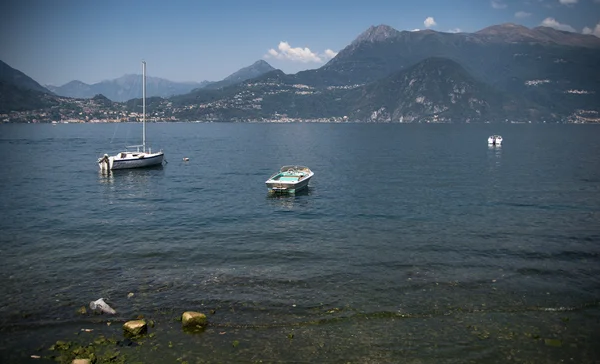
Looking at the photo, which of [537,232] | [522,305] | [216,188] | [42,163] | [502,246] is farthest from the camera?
[42,163]

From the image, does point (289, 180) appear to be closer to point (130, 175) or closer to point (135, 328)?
point (130, 175)

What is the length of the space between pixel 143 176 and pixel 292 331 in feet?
222

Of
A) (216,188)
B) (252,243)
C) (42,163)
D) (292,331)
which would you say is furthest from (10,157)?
(292,331)

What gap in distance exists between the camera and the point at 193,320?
21.5m

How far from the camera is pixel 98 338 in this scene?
20.3m

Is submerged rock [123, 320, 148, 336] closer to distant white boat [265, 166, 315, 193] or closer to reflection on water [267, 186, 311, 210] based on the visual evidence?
reflection on water [267, 186, 311, 210]

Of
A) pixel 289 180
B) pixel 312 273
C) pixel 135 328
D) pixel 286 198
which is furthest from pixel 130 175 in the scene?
pixel 135 328

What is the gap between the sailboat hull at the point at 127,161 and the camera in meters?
85.4

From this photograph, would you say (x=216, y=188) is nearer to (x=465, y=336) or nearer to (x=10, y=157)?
(x=465, y=336)

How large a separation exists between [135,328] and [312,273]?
12.6 meters

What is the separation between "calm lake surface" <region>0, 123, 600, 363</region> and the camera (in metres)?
20.2

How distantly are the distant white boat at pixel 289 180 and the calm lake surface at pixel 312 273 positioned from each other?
1893 millimetres

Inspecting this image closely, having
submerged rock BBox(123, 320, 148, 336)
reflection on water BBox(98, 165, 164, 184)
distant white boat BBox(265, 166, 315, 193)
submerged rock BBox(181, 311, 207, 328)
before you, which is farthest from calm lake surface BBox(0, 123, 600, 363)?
reflection on water BBox(98, 165, 164, 184)

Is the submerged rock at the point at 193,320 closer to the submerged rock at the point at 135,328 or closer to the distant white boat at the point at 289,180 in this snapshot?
the submerged rock at the point at 135,328
